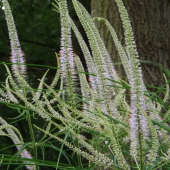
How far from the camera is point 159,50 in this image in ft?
11.4

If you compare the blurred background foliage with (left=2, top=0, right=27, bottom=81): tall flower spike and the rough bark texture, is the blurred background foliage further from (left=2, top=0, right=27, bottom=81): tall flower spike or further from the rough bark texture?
(left=2, top=0, right=27, bottom=81): tall flower spike

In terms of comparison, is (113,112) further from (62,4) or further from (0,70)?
(0,70)

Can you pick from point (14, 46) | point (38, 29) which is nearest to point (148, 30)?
point (14, 46)

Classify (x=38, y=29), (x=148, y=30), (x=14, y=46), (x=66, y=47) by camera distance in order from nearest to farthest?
(x=66, y=47) < (x=14, y=46) < (x=148, y=30) < (x=38, y=29)

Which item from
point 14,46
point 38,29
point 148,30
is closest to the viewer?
point 14,46

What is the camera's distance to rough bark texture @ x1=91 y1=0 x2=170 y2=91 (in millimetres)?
3430

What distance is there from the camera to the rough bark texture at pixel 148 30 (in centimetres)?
343

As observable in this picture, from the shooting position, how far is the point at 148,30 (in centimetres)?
351

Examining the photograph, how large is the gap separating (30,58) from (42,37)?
1.00m

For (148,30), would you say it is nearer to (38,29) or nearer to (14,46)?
(14,46)

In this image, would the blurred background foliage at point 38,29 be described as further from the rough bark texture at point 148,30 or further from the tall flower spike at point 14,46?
the tall flower spike at point 14,46

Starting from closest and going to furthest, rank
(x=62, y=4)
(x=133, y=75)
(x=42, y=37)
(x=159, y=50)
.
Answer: (x=133, y=75)
(x=62, y=4)
(x=159, y=50)
(x=42, y=37)

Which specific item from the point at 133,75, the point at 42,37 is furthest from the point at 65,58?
the point at 42,37

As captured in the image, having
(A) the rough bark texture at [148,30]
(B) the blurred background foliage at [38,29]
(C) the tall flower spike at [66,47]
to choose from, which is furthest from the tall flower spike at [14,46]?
(B) the blurred background foliage at [38,29]
